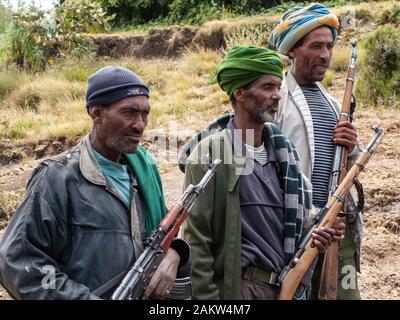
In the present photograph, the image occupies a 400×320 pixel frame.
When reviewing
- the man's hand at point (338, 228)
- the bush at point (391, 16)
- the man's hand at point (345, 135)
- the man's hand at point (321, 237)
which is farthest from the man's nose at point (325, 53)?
the bush at point (391, 16)

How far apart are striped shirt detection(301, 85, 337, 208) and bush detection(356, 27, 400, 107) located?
18.4 ft

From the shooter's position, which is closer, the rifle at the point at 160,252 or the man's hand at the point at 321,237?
the rifle at the point at 160,252

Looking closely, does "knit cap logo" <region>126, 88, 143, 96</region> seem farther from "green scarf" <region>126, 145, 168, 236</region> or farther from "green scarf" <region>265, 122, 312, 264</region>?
"green scarf" <region>265, 122, 312, 264</region>

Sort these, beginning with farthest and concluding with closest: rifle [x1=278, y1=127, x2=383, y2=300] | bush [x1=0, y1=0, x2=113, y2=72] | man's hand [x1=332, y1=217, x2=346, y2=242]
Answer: bush [x1=0, y1=0, x2=113, y2=72], man's hand [x1=332, y1=217, x2=346, y2=242], rifle [x1=278, y1=127, x2=383, y2=300]

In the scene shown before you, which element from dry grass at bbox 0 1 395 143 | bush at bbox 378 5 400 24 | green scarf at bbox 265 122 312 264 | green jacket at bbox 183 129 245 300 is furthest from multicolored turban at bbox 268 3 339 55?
bush at bbox 378 5 400 24

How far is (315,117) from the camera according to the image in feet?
10.9

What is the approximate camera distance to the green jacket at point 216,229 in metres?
2.68

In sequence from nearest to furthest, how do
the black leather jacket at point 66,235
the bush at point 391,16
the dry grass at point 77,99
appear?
1. the black leather jacket at point 66,235
2. the dry grass at point 77,99
3. the bush at point 391,16

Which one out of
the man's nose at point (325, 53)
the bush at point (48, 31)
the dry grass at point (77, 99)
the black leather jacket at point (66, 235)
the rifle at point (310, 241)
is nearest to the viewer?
the black leather jacket at point (66, 235)

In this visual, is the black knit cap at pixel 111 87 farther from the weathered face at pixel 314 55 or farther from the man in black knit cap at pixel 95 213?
the weathered face at pixel 314 55

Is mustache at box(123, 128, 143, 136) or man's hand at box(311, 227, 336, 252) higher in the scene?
mustache at box(123, 128, 143, 136)

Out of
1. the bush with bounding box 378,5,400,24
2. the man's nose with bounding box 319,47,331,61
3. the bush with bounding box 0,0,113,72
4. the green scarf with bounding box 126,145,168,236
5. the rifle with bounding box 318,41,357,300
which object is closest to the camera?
the green scarf with bounding box 126,145,168,236

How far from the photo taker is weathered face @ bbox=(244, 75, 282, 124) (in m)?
2.85

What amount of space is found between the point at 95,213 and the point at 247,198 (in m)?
0.71
